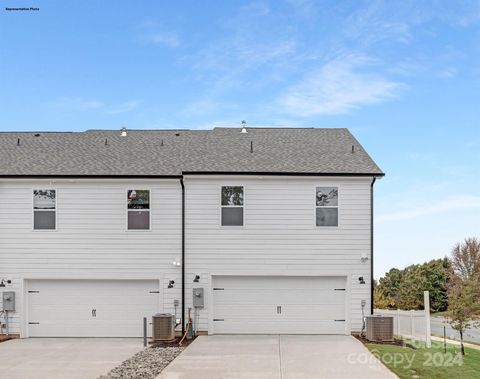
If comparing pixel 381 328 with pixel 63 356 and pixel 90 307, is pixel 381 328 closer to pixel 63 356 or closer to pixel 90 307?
pixel 63 356

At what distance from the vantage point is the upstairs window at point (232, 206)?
1648cm

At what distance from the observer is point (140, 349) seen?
14102 millimetres

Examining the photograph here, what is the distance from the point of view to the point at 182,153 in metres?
18.4

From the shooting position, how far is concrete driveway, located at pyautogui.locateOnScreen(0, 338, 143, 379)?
436 inches

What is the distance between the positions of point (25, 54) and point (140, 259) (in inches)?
368

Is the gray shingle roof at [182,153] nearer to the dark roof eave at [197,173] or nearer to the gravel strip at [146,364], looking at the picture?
the dark roof eave at [197,173]

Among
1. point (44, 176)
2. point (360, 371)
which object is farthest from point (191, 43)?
point (360, 371)

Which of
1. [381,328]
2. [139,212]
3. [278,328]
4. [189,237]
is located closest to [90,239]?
[139,212]

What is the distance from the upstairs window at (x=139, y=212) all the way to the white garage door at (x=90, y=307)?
1.78 metres

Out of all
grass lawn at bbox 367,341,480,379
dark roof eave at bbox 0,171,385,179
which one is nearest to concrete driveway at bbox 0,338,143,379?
dark roof eave at bbox 0,171,385,179

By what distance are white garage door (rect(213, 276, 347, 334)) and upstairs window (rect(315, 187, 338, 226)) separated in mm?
1792

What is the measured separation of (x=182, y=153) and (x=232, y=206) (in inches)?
123

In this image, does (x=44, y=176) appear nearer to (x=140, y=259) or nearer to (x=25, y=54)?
(x=140, y=259)

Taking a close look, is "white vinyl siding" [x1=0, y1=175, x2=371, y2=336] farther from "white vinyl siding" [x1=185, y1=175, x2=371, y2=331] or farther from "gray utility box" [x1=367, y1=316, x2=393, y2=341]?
"gray utility box" [x1=367, y1=316, x2=393, y2=341]
